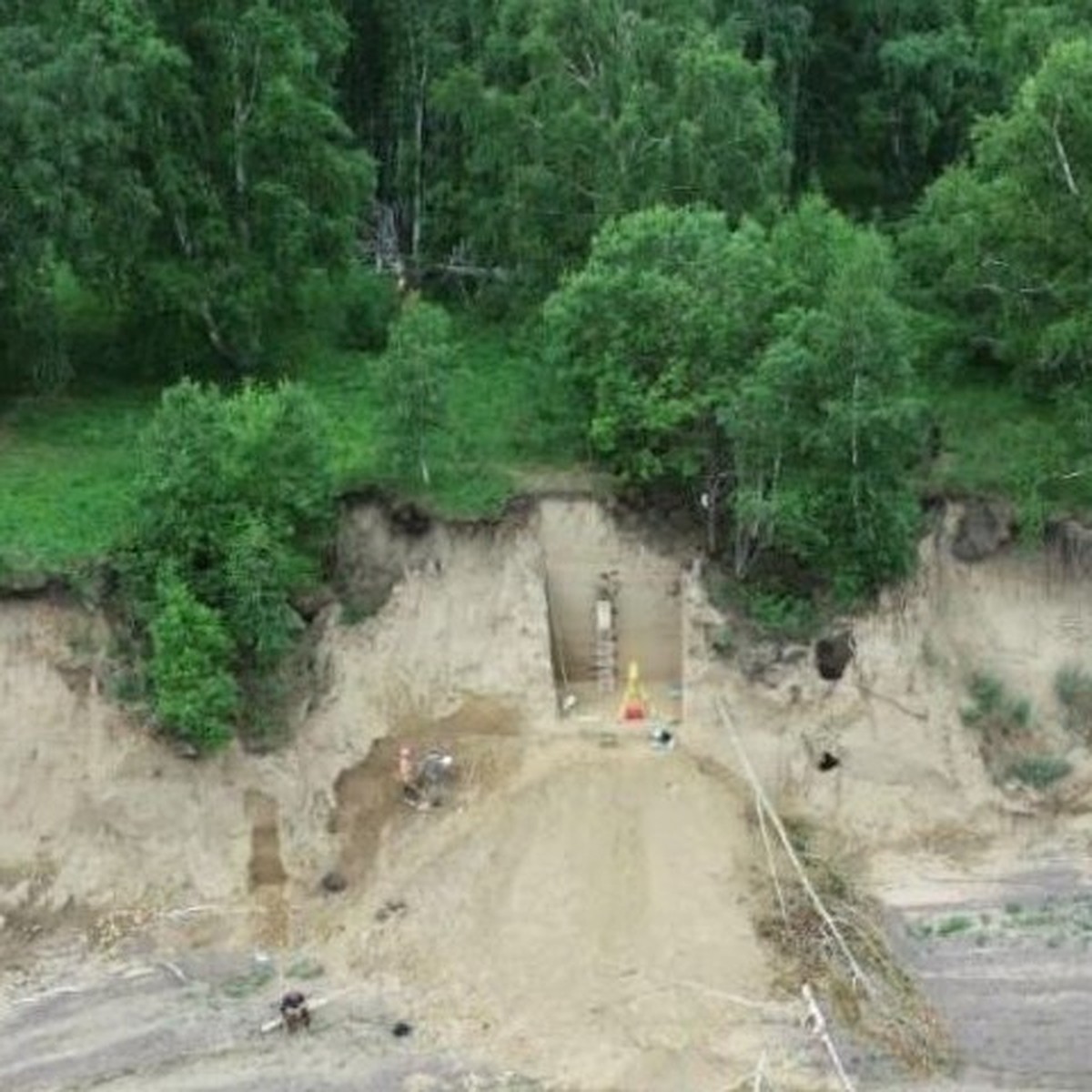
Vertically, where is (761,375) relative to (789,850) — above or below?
above

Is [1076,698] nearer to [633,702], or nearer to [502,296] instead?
[633,702]

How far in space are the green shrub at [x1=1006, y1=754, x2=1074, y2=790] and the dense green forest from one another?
14.5 feet

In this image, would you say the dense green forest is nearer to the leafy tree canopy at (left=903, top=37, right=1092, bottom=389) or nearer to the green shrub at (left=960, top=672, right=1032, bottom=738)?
the leafy tree canopy at (left=903, top=37, right=1092, bottom=389)

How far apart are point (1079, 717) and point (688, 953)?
397 inches

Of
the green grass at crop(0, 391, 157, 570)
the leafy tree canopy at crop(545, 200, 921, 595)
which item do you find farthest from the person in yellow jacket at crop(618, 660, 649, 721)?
the green grass at crop(0, 391, 157, 570)

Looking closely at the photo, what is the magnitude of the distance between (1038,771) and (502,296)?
17415 mm

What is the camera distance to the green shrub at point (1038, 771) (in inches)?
1403

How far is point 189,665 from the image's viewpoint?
3328 cm

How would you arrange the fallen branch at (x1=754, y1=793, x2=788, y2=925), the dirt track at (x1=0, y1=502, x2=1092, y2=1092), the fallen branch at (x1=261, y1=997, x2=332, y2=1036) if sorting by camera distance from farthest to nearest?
the fallen branch at (x1=754, y1=793, x2=788, y2=925) → the fallen branch at (x1=261, y1=997, x2=332, y2=1036) → the dirt track at (x1=0, y1=502, x2=1092, y2=1092)

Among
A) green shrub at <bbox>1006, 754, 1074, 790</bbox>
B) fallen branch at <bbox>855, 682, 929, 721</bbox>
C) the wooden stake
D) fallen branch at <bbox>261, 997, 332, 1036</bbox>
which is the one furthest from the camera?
fallen branch at <bbox>855, 682, 929, 721</bbox>

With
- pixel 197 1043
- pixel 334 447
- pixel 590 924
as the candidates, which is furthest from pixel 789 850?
pixel 334 447

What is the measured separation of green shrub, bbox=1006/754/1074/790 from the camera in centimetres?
3562

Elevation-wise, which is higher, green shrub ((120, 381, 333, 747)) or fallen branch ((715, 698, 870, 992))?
green shrub ((120, 381, 333, 747))

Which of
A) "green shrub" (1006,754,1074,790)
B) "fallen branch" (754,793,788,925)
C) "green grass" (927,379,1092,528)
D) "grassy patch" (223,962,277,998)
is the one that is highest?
"green grass" (927,379,1092,528)
